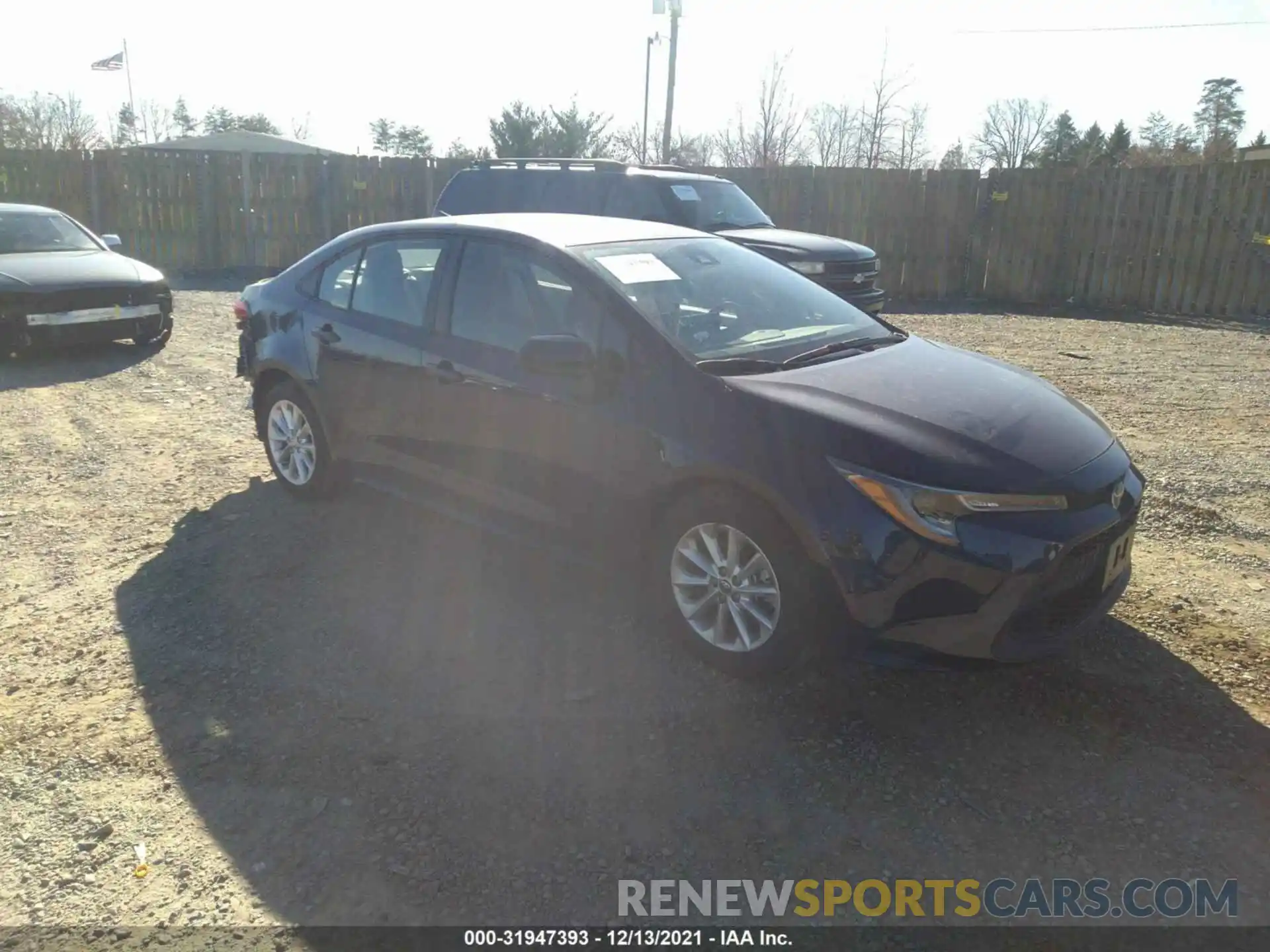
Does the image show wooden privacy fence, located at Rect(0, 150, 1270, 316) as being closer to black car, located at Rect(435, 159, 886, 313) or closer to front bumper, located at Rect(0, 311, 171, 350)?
black car, located at Rect(435, 159, 886, 313)

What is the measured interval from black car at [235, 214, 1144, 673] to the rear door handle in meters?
0.01

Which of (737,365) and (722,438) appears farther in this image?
(737,365)

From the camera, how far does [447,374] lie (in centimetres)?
457

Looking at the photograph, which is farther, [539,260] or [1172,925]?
[539,260]

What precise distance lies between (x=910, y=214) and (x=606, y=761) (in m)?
15.2

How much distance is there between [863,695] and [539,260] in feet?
7.55

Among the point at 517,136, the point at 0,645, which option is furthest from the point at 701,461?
the point at 517,136

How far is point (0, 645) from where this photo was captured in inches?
165

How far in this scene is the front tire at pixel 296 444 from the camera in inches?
218

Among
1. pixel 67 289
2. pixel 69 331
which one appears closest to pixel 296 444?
pixel 69 331

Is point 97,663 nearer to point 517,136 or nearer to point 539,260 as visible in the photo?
point 539,260

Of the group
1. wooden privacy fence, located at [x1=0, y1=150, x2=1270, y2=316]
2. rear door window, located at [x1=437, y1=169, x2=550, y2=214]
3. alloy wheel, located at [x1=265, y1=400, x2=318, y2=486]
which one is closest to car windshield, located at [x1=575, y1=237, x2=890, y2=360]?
alloy wheel, located at [x1=265, y1=400, x2=318, y2=486]

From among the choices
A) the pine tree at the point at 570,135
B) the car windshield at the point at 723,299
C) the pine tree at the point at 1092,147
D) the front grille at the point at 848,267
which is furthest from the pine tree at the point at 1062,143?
the car windshield at the point at 723,299

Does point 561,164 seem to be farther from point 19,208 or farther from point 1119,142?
point 1119,142
